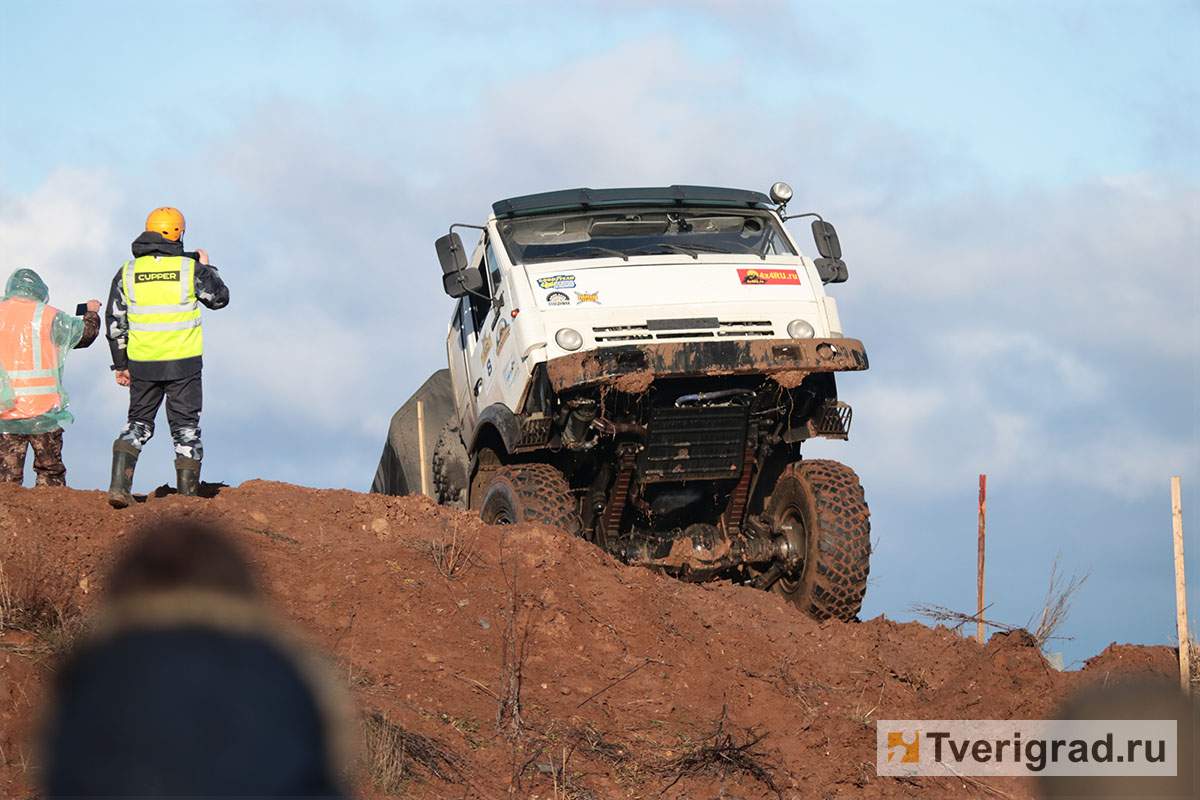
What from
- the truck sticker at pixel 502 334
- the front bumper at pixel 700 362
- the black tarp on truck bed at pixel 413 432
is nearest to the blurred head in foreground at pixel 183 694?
the front bumper at pixel 700 362

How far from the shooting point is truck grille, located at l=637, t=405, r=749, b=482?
28.1ft

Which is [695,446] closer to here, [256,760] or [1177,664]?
[1177,664]

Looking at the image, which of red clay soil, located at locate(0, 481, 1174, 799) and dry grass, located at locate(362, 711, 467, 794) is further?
red clay soil, located at locate(0, 481, 1174, 799)

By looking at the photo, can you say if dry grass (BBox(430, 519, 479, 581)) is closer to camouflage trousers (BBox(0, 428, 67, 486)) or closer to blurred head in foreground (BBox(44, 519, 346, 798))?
camouflage trousers (BBox(0, 428, 67, 486))

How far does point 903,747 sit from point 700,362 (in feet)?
9.21

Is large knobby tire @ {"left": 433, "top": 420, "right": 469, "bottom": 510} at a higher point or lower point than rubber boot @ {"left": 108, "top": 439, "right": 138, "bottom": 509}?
higher

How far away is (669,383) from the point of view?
846cm

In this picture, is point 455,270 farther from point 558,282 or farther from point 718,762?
point 718,762

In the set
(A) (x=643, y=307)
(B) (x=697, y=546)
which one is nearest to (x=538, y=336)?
(A) (x=643, y=307)

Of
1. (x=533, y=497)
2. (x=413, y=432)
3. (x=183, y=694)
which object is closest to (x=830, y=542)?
(x=533, y=497)

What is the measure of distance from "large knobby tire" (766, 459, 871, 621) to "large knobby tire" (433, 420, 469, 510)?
4074mm

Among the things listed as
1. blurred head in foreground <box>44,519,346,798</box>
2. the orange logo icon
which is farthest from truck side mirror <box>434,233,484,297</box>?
blurred head in foreground <box>44,519,346,798</box>

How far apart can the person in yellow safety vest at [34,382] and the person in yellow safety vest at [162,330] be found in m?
1.58

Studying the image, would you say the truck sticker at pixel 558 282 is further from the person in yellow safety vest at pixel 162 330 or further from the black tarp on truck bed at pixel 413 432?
the black tarp on truck bed at pixel 413 432
